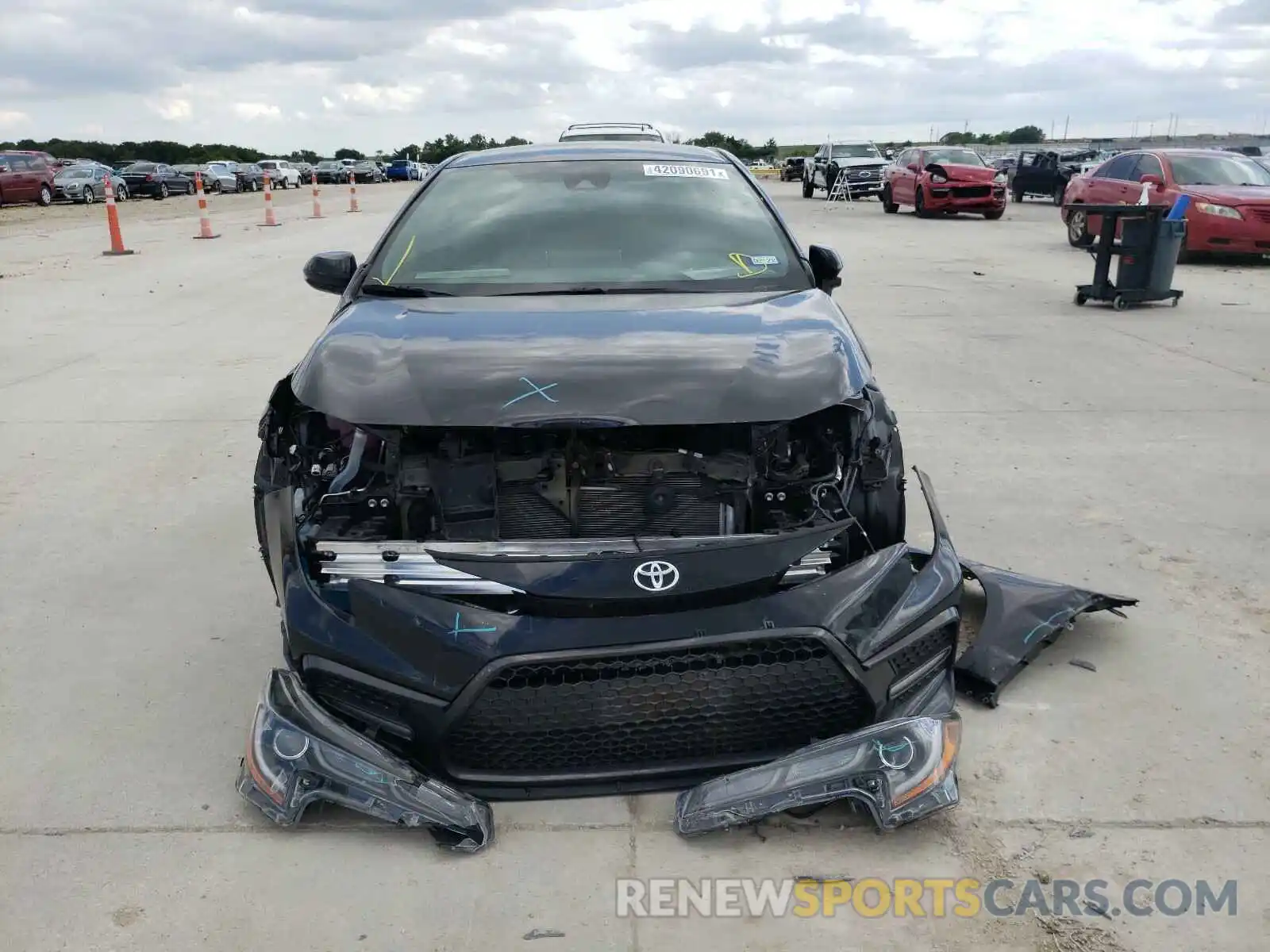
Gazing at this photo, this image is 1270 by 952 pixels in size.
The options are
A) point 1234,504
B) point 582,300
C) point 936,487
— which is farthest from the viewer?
point 936,487

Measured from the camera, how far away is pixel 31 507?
5.38 meters

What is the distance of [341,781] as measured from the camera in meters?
2.69

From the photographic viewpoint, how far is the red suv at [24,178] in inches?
1224

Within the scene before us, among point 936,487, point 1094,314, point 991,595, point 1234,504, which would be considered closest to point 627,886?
point 991,595

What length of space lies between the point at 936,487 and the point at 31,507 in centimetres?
440

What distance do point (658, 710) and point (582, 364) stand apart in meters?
0.94

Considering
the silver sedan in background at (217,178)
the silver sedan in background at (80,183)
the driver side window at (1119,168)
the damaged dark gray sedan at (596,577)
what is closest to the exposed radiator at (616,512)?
the damaged dark gray sedan at (596,577)

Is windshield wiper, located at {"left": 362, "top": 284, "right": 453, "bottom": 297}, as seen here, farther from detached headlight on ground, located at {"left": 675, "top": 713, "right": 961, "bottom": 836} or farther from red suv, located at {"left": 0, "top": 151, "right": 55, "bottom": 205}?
red suv, located at {"left": 0, "top": 151, "right": 55, "bottom": 205}

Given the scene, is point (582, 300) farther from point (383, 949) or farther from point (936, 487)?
point (936, 487)

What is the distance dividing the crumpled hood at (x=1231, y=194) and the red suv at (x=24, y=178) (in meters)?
29.9

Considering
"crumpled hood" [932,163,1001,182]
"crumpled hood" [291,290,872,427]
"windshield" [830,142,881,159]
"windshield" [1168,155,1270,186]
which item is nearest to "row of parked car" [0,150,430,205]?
"windshield" [830,142,881,159]

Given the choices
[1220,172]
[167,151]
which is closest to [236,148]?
[167,151]

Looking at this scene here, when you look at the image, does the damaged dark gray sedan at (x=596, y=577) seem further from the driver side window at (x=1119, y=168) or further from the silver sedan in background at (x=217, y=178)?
the silver sedan in background at (x=217, y=178)

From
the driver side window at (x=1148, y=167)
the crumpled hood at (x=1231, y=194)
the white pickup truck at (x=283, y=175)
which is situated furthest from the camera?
the white pickup truck at (x=283, y=175)
